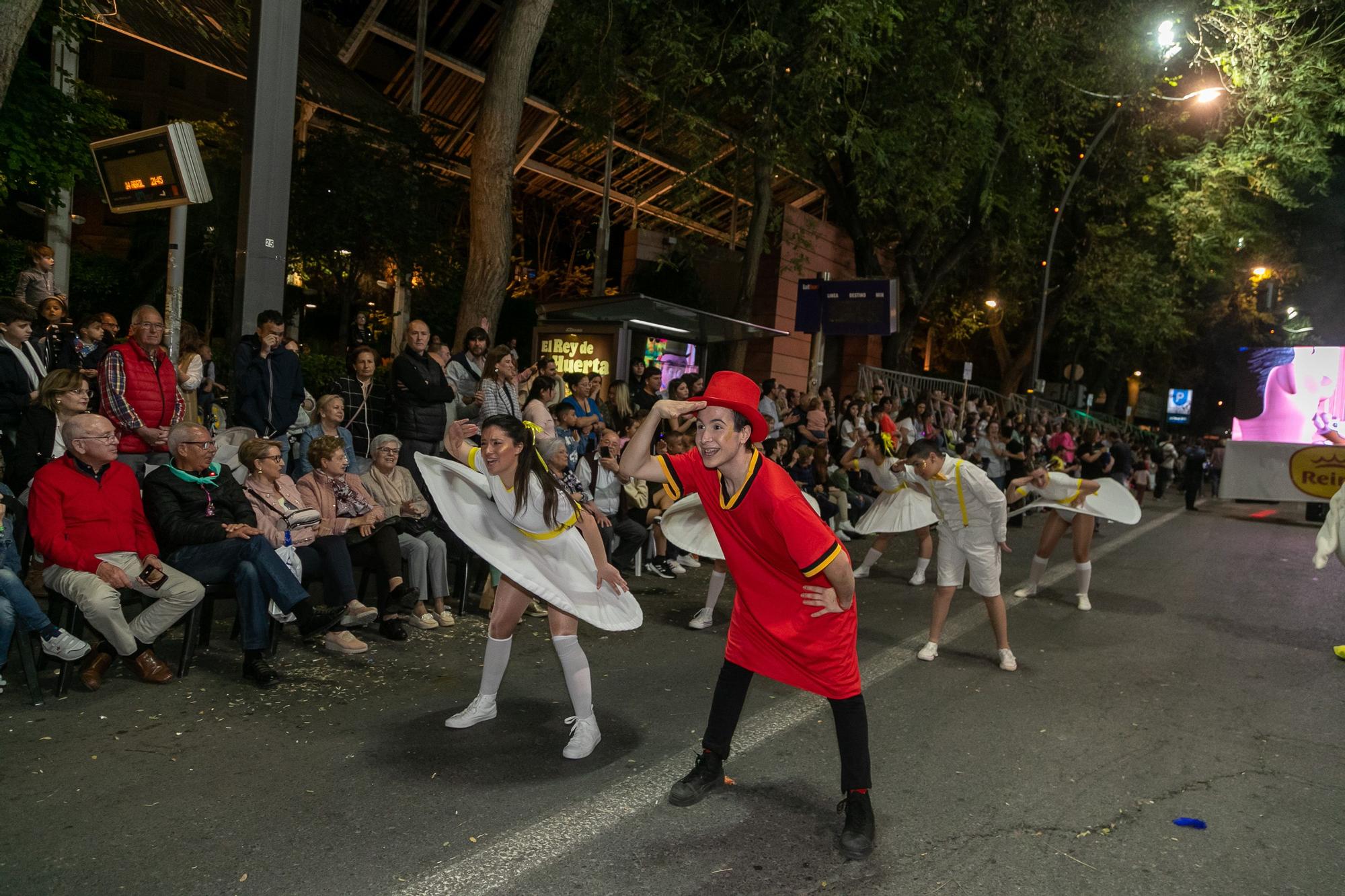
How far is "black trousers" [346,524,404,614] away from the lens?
691 centimetres

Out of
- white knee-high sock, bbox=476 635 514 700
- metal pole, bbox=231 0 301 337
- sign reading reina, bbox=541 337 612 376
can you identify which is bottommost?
white knee-high sock, bbox=476 635 514 700

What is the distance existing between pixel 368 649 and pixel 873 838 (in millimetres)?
3722

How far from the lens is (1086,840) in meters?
4.09

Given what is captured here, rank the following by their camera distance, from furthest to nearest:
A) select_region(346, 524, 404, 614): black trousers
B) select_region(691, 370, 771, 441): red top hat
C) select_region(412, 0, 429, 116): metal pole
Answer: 1. select_region(412, 0, 429, 116): metal pole
2. select_region(346, 524, 404, 614): black trousers
3. select_region(691, 370, 771, 441): red top hat

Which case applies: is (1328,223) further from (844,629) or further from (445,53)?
(844,629)

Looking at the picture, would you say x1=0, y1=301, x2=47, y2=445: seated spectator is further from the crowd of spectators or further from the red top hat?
the red top hat

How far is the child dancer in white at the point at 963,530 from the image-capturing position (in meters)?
7.02

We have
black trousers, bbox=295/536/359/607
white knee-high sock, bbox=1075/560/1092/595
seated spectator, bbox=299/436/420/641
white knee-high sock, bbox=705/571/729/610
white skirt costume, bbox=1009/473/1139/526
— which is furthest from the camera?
white knee-high sock, bbox=1075/560/1092/595

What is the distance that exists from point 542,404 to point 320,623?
138 inches

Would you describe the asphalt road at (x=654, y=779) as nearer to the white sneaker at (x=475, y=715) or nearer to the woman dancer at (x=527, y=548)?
the white sneaker at (x=475, y=715)

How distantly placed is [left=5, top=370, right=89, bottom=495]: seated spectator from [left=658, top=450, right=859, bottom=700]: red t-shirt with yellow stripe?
13.9 ft

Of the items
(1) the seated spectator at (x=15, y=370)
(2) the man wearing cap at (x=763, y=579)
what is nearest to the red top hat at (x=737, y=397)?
(2) the man wearing cap at (x=763, y=579)

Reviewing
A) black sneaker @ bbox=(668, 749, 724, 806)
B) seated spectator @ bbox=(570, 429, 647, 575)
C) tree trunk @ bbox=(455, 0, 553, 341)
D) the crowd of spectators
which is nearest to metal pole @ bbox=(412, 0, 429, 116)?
tree trunk @ bbox=(455, 0, 553, 341)

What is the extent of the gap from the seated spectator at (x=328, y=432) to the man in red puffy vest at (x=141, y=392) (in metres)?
0.94
